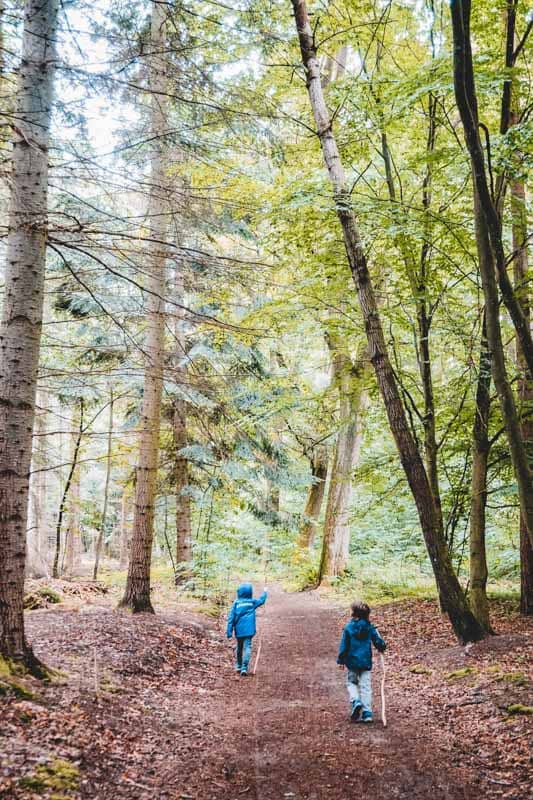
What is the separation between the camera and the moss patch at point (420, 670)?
7156 millimetres

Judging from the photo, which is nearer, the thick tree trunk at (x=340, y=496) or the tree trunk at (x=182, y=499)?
the tree trunk at (x=182, y=499)

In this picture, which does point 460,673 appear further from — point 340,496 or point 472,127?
point 340,496

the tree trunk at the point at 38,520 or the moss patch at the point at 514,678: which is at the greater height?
the tree trunk at the point at 38,520

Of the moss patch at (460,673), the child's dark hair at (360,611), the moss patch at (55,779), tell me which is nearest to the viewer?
the moss patch at (55,779)

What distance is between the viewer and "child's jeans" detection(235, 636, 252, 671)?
25.1ft

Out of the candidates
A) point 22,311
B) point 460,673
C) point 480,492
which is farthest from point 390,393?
point 22,311

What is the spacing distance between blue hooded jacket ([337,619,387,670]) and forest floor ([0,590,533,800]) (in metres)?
0.56

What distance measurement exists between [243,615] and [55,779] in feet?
14.5

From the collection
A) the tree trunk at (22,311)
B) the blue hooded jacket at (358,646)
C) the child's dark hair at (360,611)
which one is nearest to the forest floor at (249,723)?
the blue hooded jacket at (358,646)

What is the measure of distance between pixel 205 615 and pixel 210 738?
6.36 meters

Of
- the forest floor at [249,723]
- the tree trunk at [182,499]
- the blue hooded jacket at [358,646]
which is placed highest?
the tree trunk at [182,499]

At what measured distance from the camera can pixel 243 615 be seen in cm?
781

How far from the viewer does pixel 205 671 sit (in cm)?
746

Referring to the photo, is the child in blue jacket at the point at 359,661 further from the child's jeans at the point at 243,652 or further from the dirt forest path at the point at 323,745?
the child's jeans at the point at 243,652
